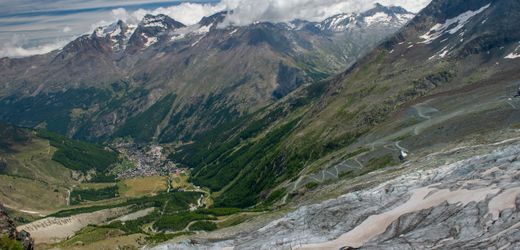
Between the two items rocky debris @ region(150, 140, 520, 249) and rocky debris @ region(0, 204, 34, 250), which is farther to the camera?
rocky debris @ region(0, 204, 34, 250)

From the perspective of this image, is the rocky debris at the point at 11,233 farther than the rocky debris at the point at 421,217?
Yes

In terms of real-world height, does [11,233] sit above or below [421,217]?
above

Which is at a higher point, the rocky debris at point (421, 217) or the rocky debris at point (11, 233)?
the rocky debris at point (11, 233)

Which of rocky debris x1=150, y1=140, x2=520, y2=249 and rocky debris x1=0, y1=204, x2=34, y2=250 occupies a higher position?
rocky debris x1=0, y1=204, x2=34, y2=250

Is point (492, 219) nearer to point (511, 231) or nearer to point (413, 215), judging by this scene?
point (511, 231)

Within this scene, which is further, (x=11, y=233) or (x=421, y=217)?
(x=11, y=233)

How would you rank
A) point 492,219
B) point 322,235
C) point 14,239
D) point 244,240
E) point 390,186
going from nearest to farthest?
1. point 492,219
2. point 322,235
3. point 244,240
4. point 390,186
5. point 14,239

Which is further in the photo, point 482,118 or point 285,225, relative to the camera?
point 482,118

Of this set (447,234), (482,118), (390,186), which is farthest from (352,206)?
(482,118)
